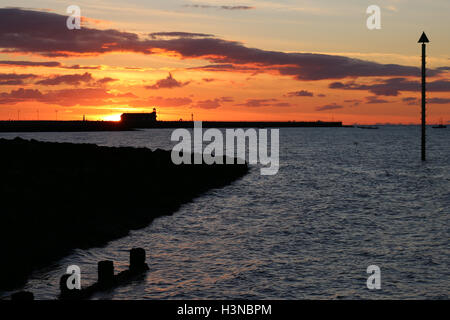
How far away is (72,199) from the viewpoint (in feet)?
76.8

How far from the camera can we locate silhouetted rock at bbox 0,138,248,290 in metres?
16.6

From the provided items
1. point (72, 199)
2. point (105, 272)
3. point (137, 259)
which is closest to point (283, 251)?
point (137, 259)

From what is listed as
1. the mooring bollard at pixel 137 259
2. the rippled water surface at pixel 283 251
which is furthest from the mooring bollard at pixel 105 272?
the mooring bollard at pixel 137 259

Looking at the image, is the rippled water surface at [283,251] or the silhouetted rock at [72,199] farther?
the silhouetted rock at [72,199]

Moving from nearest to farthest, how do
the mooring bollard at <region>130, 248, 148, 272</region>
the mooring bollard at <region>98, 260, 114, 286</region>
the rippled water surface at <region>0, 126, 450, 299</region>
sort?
the mooring bollard at <region>98, 260, 114, 286</region> → the rippled water surface at <region>0, 126, 450, 299</region> → the mooring bollard at <region>130, 248, 148, 272</region>

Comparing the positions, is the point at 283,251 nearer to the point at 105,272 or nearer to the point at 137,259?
the point at 137,259

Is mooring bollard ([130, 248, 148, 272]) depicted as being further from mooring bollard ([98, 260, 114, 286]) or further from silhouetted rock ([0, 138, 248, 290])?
silhouetted rock ([0, 138, 248, 290])

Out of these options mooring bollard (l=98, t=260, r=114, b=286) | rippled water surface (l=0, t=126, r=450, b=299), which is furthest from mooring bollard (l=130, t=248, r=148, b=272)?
mooring bollard (l=98, t=260, r=114, b=286)

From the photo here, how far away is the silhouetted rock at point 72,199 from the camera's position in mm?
16562

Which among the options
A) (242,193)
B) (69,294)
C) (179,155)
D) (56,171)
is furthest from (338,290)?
(179,155)

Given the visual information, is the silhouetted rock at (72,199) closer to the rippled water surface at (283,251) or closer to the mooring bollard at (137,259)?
the rippled water surface at (283,251)

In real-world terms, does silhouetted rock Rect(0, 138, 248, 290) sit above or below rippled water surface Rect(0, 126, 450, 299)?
above

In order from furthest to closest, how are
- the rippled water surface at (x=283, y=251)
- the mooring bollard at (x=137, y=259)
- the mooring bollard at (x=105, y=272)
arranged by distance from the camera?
the mooring bollard at (x=137, y=259)
the rippled water surface at (x=283, y=251)
the mooring bollard at (x=105, y=272)
